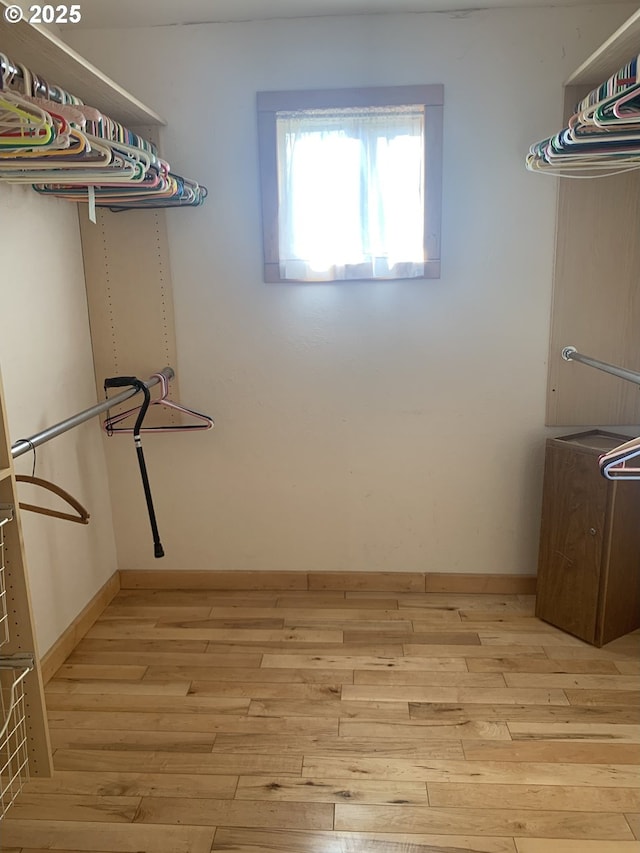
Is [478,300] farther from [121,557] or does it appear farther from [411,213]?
[121,557]

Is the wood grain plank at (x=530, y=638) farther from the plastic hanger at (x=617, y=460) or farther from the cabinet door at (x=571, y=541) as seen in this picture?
the plastic hanger at (x=617, y=460)

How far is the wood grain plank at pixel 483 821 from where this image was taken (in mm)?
1664

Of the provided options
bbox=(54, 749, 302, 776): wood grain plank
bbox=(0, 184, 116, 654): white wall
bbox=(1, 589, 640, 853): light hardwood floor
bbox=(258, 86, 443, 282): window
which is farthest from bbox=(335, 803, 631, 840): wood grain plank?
bbox=(258, 86, 443, 282): window

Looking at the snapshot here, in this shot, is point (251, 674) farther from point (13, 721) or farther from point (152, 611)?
point (13, 721)

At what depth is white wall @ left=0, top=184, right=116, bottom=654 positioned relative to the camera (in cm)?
212

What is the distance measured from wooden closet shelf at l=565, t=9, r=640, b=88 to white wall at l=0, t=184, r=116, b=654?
195cm

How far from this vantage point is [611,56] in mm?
2041

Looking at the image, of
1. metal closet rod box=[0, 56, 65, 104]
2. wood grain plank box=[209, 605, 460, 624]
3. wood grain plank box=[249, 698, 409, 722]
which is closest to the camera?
metal closet rod box=[0, 56, 65, 104]

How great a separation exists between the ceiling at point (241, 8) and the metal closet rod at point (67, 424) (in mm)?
1346

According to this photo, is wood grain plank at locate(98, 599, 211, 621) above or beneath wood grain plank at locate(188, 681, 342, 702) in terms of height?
above

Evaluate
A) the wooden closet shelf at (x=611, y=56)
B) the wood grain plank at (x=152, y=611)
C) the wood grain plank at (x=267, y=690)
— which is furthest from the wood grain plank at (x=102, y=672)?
the wooden closet shelf at (x=611, y=56)

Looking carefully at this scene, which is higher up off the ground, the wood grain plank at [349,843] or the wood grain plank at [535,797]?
the wood grain plank at [535,797]

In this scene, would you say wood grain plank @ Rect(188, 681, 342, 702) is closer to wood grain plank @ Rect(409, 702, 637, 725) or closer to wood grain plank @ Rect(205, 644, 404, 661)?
wood grain plank @ Rect(205, 644, 404, 661)

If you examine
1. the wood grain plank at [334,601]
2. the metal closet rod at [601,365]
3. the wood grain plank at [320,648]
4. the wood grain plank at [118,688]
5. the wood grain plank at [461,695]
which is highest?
the metal closet rod at [601,365]
